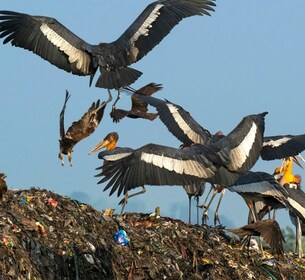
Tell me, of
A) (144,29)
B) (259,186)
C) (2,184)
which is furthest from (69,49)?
(2,184)

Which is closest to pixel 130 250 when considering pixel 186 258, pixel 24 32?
pixel 186 258

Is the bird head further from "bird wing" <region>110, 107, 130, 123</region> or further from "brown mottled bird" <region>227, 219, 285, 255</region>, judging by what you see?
"brown mottled bird" <region>227, 219, 285, 255</region>

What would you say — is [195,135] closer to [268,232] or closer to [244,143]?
[244,143]

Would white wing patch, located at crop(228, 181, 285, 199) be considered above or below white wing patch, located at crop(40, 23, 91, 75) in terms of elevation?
below

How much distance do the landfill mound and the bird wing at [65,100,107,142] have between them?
1170mm

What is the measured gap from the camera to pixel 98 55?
15945mm

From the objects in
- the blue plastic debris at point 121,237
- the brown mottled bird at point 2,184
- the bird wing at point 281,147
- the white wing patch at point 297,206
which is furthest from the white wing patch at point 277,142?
the brown mottled bird at point 2,184

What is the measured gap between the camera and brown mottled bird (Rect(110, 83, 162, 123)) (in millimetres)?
16719

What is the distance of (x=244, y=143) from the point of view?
1389 cm

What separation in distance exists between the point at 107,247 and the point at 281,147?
4515 mm

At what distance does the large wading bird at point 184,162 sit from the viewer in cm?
1244

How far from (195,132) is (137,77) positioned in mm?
1045

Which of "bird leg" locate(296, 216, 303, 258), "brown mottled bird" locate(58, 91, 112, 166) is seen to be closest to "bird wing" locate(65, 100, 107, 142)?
"brown mottled bird" locate(58, 91, 112, 166)

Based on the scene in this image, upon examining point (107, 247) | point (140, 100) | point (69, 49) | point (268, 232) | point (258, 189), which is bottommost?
point (107, 247)
